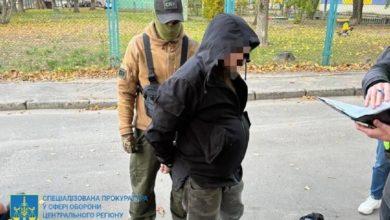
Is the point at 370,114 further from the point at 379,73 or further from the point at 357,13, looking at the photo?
the point at 357,13

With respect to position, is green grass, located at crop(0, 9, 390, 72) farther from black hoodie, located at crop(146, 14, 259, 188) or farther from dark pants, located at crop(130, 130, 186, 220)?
black hoodie, located at crop(146, 14, 259, 188)

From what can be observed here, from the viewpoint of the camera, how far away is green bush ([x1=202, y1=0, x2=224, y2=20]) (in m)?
21.4

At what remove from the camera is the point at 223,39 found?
7.32 ft

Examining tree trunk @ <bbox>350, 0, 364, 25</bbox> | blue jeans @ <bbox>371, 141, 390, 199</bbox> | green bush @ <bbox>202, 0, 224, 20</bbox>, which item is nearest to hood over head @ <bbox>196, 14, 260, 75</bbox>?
blue jeans @ <bbox>371, 141, 390, 199</bbox>

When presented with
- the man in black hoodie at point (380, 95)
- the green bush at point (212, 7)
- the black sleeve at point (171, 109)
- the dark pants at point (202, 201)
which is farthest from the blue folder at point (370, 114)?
the green bush at point (212, 7)

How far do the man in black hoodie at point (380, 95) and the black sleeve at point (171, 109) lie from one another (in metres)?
0.87

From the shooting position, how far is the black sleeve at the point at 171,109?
2.31 m

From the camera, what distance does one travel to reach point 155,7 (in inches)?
113

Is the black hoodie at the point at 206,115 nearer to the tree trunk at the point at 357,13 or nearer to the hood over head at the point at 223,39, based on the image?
the hood over head at the point at 223,39

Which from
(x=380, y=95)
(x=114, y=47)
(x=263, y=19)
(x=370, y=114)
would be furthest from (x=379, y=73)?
(x=263, y=19)

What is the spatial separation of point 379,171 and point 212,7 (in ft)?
61.8

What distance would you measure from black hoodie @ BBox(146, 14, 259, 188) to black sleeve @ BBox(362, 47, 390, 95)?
60 centimetres

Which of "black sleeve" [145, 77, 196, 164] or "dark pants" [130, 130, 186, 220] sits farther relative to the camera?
"dark pants" [130, 130, 186, 220]

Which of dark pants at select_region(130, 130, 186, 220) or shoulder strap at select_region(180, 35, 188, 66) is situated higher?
shoulder strap at select_region(180, 35, 188, 66)
